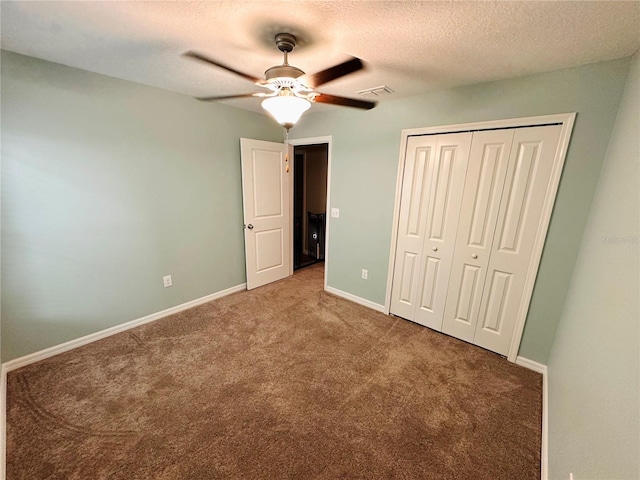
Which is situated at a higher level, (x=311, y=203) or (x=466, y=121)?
(x=466, y=121)

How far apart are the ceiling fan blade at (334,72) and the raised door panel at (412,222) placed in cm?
138

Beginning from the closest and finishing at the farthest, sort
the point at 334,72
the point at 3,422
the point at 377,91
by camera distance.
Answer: the point at 334,72 → the point at 3,422 → the point at 377,91

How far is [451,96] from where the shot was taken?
221 cm

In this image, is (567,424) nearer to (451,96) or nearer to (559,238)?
(559,238)

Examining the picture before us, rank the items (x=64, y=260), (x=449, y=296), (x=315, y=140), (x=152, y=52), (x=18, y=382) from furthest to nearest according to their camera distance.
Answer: (x=315, y=140)
(x=449, y=296)
(x=64, y=260)
(x=18, y=382)
(x=152, y=52)

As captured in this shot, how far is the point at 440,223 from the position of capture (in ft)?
7.95

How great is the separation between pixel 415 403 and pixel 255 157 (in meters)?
3.01

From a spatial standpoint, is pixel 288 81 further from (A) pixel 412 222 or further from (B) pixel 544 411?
(B) pixel 544 411

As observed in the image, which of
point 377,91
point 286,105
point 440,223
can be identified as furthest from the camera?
point 440,223

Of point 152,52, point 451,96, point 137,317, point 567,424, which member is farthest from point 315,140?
point 567,424

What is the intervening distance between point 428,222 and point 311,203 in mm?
2837

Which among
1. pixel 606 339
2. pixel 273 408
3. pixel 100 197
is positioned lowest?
pixel 273 408

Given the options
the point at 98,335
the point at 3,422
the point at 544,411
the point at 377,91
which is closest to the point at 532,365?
the point at 544,411

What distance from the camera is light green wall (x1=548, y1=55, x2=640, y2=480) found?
792mm
